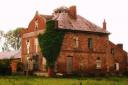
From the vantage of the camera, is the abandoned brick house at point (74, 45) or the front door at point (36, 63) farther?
the front door at point (36, 63)

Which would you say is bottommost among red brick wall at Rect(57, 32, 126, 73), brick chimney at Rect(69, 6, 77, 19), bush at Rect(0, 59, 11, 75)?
bush at Rect(0, 59, 11, 75)

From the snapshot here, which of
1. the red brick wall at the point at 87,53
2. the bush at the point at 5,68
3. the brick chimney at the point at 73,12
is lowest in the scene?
the bush at the point at 5,68

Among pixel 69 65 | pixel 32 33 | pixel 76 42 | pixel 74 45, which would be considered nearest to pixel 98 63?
pixel 76 42

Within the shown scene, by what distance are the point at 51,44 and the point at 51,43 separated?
0.14 metres

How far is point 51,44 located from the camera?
5453 cm

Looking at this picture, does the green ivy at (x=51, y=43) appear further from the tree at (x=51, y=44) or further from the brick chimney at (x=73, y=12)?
the brick chimney at (x=73, y=12)

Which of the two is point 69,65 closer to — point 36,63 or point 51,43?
point 51,43

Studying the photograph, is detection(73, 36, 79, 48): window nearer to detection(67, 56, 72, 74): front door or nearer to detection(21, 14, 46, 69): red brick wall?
detection(67, 56, 72, 74): front door

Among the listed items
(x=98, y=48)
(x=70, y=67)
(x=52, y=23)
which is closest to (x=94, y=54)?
(x=98, y=48)

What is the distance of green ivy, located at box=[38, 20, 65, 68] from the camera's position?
54594 mm

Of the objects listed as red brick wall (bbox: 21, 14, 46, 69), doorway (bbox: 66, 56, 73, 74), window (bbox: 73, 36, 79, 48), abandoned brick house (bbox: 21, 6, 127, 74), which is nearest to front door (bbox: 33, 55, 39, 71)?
abandoned brick house (bbox: 21, 6, 127, 74)

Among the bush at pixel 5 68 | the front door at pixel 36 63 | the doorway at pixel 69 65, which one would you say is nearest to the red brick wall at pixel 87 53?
the doorway at pixel 69 65

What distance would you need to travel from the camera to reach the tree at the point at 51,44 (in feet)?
179

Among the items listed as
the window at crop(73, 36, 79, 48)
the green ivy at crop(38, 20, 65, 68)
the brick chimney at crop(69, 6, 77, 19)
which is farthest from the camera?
the brick chimney at crop(69, 6, 77, 19)
